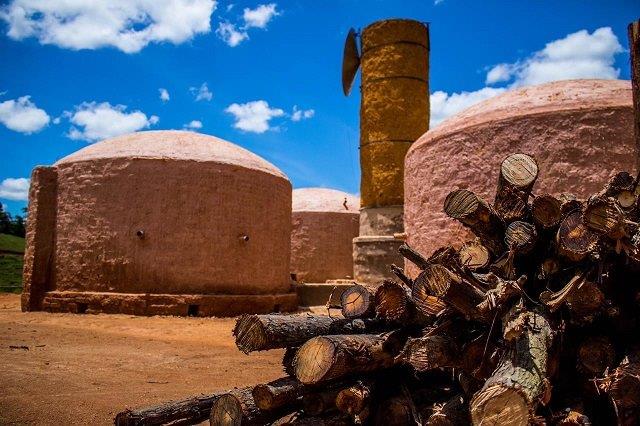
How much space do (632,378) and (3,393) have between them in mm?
4288

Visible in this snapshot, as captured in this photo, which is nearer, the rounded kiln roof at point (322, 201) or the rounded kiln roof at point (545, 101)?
the rounded kiln roof at point (545, 101)

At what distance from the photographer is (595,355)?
2.79m

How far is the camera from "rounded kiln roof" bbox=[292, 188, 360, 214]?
57.3 feet

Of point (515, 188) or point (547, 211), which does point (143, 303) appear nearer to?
point (515, 188)

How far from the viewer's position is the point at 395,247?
12.0 metres

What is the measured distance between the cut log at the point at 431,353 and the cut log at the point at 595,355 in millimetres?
664

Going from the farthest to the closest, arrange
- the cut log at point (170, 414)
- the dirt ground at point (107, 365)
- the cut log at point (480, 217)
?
the dirt ground at point (107, 365), the cut log at point (480, 217), the cut log at point (170, 414)

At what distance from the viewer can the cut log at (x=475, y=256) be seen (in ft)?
10.9

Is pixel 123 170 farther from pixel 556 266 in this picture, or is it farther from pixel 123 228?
pixel 556 266

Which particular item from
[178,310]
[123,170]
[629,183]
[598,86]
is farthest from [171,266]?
[629,183]

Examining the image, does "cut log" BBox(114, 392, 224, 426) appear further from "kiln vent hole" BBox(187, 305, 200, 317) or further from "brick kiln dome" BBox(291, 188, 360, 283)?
"brick kiln dome" BBox(291, 188, 360, 283)

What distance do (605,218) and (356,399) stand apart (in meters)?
1.57

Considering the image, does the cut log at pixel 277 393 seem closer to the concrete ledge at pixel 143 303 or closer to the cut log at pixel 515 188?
the cut log at pixel 515 188

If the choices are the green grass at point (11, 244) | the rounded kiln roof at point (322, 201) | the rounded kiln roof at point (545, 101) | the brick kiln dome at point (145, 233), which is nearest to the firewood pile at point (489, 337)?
the rounded kiln roof at point (545, 101)
